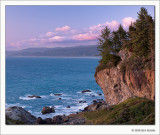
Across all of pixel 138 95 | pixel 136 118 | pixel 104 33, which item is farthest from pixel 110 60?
pixel 136 118

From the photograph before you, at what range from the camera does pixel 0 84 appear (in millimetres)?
18734

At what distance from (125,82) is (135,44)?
27.1 feet

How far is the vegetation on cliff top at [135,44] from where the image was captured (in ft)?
92.0

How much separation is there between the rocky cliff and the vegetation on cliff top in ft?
3.64

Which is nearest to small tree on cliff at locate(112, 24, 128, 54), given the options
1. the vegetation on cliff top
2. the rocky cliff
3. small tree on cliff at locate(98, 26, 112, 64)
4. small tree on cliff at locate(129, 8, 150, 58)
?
the vegetation on cliff top

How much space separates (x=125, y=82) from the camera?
34.8 metres

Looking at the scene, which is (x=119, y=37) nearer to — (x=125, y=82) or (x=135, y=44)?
(x=135, y=44)

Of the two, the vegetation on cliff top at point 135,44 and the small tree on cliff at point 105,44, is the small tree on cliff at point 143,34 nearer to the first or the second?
the vegetation on cliff top at point 135,44

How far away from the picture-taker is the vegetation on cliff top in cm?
2805

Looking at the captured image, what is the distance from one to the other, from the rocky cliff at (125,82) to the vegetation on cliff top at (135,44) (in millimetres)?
1110

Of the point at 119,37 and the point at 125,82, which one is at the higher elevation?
the point at 119,37

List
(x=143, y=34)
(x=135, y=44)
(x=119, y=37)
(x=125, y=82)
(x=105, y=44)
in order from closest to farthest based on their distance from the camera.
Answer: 1. (x=143, y=34)
2. (x=135, y=44)
3. (x=125, y=82)
4. (x=105, y=44)
5. (x=119, y=37)

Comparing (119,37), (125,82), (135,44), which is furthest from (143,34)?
(119,37)

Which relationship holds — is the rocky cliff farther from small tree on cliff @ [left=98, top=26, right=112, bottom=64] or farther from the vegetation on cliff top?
small tree on cliff @ [left=98, top=26, right=112, bottom=64]
